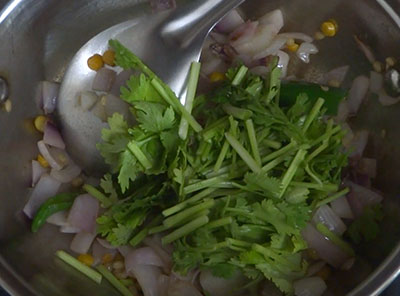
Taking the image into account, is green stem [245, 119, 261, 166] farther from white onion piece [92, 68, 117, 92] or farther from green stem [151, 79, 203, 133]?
white onion piece [92, 68, 117, 92]

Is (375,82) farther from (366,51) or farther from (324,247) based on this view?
(324,247)

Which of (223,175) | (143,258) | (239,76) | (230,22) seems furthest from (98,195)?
(230,22)

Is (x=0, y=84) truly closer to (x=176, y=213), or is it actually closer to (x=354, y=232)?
(x=176, y=213)

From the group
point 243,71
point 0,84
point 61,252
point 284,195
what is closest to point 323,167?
point 284,195

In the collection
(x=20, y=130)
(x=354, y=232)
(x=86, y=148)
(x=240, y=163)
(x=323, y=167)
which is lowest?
(x=354, y=232)

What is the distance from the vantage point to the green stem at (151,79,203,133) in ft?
3.68

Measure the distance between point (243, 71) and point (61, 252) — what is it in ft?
1.68

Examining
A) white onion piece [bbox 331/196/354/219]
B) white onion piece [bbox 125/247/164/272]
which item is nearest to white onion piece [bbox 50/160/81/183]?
white onion piece [bbox 125/247/164/272]

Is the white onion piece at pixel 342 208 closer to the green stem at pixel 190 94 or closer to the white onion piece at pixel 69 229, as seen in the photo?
the green stem at pixel 190 94

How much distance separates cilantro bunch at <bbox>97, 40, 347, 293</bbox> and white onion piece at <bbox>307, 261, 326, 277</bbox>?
0.03 m

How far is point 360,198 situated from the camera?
1229mm

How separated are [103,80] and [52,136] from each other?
159 millimetres

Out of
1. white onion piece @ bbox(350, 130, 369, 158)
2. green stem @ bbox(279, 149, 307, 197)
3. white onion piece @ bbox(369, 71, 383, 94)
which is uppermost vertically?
green stem @ bbox(279, 149, 307, 197)

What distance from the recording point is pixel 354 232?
119 centimetres
